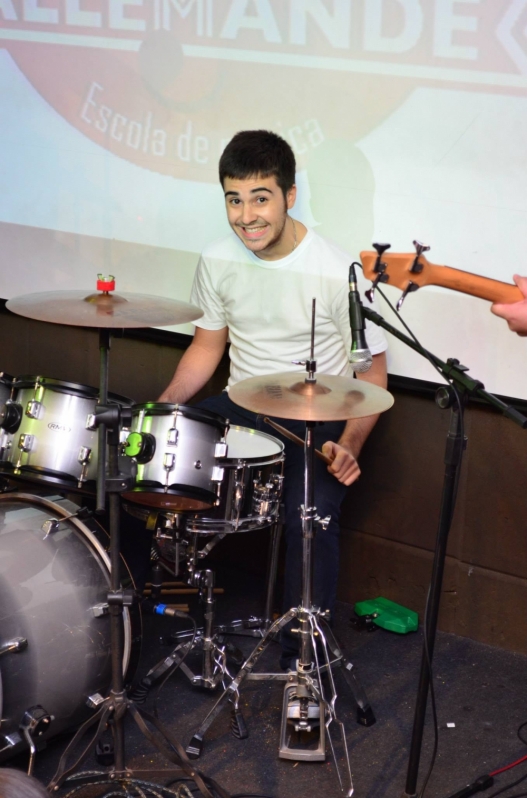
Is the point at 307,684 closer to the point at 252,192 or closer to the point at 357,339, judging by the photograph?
the point at 357,339

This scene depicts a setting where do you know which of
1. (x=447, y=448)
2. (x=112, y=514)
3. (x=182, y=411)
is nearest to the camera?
(x=447, y=448)

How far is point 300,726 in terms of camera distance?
238 centimetres

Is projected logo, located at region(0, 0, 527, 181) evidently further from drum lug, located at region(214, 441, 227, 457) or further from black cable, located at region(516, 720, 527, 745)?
black cable, located at region(516, 720, 527, 745)

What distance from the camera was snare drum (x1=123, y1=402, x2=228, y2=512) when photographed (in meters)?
2.29

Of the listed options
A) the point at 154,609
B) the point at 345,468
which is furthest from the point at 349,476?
the point at 154,609

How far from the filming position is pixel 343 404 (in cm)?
220

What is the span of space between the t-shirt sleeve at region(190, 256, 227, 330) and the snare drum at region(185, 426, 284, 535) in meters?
0.56

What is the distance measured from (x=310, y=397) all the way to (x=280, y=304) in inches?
28.6

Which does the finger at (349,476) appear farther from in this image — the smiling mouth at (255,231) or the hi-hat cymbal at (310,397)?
the smiling mouth at (255,231)

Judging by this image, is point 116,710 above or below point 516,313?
below

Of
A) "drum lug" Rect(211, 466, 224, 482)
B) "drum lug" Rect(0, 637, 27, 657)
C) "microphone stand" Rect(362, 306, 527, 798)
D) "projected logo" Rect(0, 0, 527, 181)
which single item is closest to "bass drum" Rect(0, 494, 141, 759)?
"drum lug" Rect(0, 637, 27, 657)

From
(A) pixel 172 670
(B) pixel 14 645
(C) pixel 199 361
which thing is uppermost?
(C) pixel 199 361

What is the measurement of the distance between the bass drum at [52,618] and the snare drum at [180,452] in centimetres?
22

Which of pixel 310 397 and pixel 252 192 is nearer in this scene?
pixel 310 397
